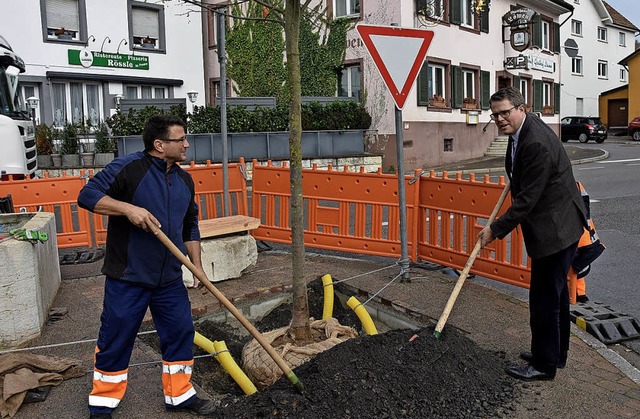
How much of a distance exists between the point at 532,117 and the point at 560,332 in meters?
1.50

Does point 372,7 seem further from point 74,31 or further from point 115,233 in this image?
point 115,233

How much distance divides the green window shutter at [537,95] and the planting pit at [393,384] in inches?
1188

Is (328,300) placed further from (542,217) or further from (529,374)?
(542,217)

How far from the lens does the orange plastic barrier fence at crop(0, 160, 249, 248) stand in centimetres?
880

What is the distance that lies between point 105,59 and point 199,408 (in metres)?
24.3

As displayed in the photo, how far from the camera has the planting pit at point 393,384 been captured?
3.72 m

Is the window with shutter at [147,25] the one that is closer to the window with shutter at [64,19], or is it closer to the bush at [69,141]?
the window with shutter at [64,19]

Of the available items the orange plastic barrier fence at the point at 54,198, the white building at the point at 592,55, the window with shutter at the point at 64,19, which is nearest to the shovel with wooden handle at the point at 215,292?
the orange plastic barrier fence at the point at 54,198

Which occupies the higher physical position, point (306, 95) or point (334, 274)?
point (306, 95)

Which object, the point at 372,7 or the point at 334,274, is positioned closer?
the point at 334,274

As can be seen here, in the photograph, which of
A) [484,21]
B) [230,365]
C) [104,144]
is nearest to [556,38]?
[484,21]

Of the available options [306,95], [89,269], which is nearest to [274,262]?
[89,269]

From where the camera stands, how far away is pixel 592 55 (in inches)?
1939

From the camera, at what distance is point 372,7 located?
23312 millimetres
